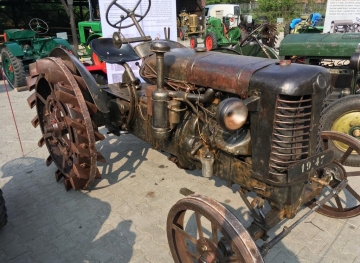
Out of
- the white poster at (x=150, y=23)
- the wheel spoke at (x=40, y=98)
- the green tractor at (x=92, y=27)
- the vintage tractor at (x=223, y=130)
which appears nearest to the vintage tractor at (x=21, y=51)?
the green tractor at (x=92, y=27)

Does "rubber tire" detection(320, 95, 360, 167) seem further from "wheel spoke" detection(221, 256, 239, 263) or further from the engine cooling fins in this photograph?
the engine cooling fins

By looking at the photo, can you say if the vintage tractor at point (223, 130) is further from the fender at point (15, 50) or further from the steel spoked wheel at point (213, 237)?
the fender at point (15, 50)

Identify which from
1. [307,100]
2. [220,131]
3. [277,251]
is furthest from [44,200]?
[307,100]

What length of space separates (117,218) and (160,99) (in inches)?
46.5

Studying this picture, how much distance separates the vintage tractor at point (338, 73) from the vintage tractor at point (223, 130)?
3.08 feet

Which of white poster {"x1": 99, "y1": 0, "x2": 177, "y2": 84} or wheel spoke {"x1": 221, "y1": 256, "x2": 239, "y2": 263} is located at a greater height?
white poster {"x1": 99, "y1": 0, "x2": 177, "y2": 84}

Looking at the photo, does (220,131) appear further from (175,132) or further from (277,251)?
(277,251)

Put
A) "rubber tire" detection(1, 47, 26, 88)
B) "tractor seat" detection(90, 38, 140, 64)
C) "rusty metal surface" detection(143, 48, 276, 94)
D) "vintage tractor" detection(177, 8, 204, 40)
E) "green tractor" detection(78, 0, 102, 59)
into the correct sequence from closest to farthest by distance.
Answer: "rusty metal surface" detection(143, 48, 276, 94) → "tractor seat" detection(90, 38, 140, 64) → "rubber tire" detection(1, 47, 26, 88) → "green tractor" detection(78, 0, 102, 59) → "vintage tractor" detection(177, 8, 204, 40)

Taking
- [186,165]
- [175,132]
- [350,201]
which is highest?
[175,132]

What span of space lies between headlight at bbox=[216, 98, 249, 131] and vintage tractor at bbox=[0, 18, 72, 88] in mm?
6332

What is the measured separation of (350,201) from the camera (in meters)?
2.86

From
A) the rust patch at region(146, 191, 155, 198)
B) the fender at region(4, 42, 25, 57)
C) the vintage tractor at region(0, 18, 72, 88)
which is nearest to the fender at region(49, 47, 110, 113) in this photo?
the rust patch at region(146, 191, 155, 198)

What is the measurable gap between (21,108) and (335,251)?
5534 millimetres

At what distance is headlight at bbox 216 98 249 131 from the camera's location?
1.56m
